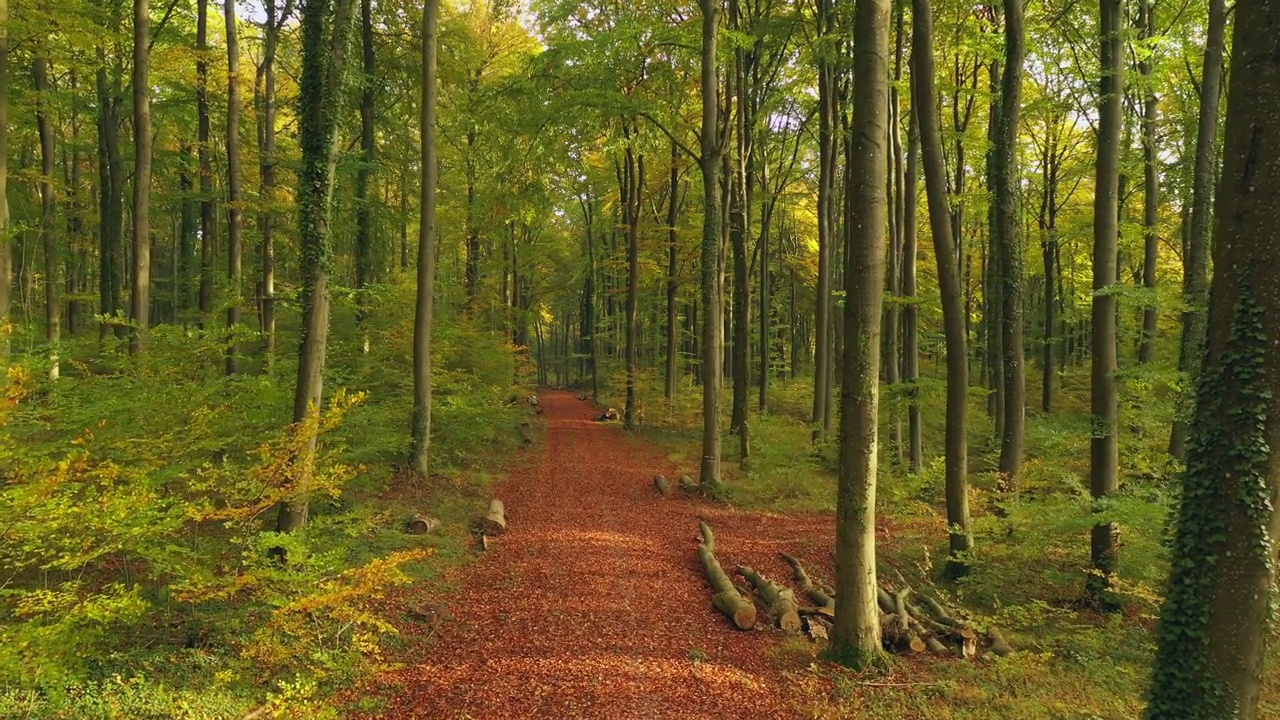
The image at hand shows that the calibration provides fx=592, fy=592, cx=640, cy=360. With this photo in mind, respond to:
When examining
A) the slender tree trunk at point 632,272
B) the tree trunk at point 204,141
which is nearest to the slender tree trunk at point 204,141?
the tree trunk at point 204,141

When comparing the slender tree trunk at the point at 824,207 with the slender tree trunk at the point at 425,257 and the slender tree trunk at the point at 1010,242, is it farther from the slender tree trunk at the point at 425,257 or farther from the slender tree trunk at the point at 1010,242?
the slender tree trunk at the point at 425,257

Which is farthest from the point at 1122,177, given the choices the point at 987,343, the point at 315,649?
the point at 315,649

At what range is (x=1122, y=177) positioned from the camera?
14672 millimetres

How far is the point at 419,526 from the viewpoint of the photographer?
8875 millimetres

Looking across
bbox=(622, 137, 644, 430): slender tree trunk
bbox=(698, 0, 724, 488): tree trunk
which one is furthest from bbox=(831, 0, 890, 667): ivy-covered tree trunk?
bbox=(622, 137, 644, 430): slender tree trunk

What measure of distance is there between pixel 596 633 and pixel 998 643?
13.8ft

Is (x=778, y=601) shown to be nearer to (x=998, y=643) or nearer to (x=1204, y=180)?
A: (x=998, y=643)

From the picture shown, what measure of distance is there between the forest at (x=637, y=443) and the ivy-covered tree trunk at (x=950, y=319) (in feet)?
0.19

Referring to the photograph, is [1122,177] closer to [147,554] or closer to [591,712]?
[591,712]

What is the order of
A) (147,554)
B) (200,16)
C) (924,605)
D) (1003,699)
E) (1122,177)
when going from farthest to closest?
(1122,177) < (200,16) < (924,605) < (1003,699) < (147,554)

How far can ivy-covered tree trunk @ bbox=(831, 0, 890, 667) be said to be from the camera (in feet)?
17.7

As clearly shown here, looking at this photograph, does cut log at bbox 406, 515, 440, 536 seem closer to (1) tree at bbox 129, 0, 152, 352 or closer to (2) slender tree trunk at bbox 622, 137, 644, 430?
(1) tree at bbox 129, 0, 152, 352

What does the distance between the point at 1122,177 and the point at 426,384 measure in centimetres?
1709

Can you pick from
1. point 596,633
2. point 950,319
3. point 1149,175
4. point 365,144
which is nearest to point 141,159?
A: point 365,144
